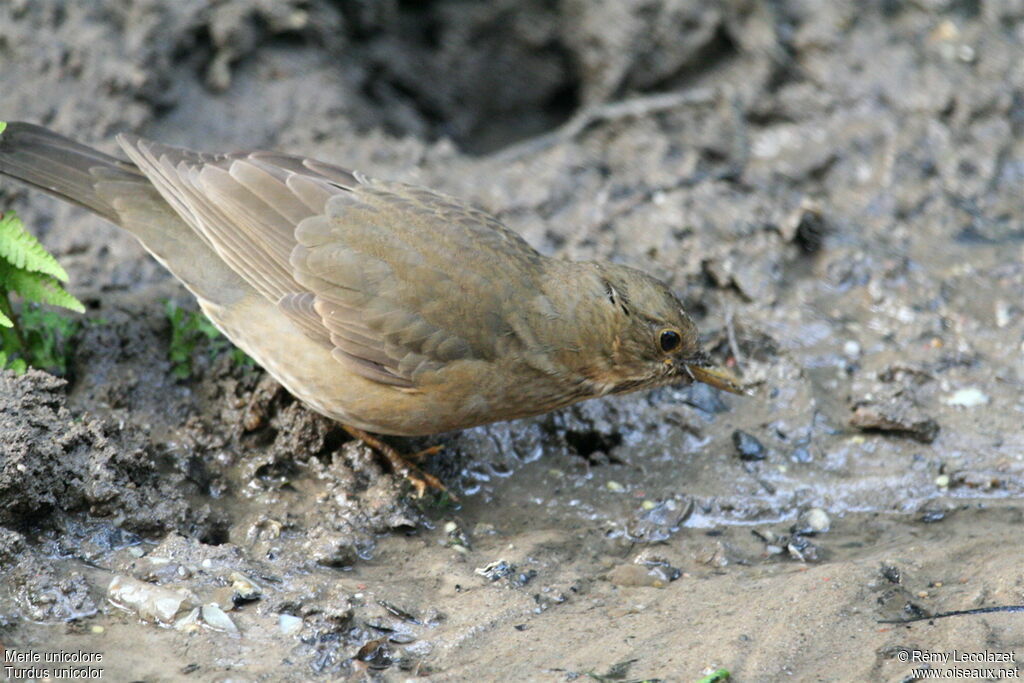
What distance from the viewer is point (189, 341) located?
5.58 metres

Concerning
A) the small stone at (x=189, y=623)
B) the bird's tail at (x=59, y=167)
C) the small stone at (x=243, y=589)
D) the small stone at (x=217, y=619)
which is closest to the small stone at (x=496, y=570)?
the small stone at (x=243, y=589)

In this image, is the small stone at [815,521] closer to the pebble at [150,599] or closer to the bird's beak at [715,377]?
the bird's beak at [715,377]

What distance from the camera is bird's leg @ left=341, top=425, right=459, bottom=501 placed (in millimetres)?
5184

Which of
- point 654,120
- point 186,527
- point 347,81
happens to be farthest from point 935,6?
point 186,527

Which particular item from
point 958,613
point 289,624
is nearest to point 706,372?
point 958,613

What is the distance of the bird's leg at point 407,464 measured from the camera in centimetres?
518

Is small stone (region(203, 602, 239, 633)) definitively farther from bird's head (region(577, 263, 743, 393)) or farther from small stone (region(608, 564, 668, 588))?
bird's head (region(577, 263, 743, 393))

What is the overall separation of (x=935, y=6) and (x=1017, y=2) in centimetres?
57

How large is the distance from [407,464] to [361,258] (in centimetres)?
105

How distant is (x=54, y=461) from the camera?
4.52m

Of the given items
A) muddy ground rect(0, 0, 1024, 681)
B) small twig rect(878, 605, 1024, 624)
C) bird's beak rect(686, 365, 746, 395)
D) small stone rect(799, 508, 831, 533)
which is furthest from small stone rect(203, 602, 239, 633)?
small stone rect(799, 508, 831, 533)

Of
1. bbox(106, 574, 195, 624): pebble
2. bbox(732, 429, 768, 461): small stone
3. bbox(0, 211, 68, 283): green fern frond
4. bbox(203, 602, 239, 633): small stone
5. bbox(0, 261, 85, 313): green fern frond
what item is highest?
bbox(0, 211, 68, 283): green fern frond

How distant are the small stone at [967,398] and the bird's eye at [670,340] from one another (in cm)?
170

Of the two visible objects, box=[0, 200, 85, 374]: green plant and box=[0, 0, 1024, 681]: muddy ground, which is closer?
box=[0, 0, 1024, 681]: muddy ground
